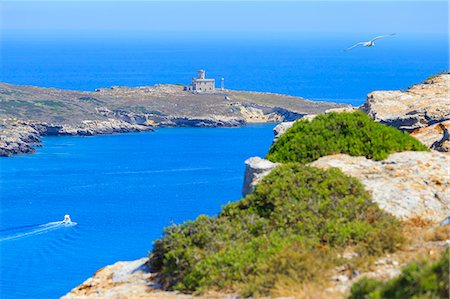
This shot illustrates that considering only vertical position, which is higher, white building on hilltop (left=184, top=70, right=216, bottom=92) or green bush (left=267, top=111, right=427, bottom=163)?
green bush (left=267, top=111, right=427, bottom=163)

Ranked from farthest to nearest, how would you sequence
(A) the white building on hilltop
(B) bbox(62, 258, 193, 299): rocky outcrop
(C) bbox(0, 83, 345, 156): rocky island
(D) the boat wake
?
(A) the white building on hilltop < (C) bbox(0, 83, 345, 156): rocky island < (D) the boat wake < (B) bbox(62, 258, 193, 299): rocky outcrop

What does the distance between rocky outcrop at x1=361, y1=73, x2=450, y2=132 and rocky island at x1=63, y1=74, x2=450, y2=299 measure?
4.69 m

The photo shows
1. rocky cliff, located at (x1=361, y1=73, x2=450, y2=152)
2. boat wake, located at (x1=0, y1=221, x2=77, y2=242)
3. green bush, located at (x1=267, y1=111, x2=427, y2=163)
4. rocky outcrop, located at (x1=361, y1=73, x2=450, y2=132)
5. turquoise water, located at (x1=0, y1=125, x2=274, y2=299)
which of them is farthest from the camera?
boat wake, located at (x1=0, y1=221, x2=77, y2=242)

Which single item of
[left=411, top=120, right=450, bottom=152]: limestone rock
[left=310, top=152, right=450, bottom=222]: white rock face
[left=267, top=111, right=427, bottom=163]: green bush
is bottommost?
[left=411, top=120, right=450, bottom=152]: limestone rock

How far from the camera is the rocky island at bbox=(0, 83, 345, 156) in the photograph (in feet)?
344

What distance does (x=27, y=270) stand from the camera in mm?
44719

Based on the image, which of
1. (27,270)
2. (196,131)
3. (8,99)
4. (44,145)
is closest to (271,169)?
(27,270)

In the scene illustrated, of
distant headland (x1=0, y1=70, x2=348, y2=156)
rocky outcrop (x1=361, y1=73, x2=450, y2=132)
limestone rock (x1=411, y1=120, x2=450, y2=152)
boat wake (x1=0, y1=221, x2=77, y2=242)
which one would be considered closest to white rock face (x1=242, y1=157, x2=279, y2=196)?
limestone rock (x1=411, y1=120, x2=450, y2=152)

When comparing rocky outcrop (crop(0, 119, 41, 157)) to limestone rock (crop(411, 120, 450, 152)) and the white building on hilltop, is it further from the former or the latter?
limestone rock (crop(411, 120, 450, 152))

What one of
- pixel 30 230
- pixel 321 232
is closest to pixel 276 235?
pixel 321 232

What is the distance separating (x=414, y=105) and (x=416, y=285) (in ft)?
38.6

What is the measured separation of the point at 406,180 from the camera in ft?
37.4

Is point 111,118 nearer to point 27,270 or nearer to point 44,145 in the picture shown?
point 44,145

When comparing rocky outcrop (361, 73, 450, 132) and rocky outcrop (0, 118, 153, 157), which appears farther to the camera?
rocky outcrop (0, 118, 153, 157)
